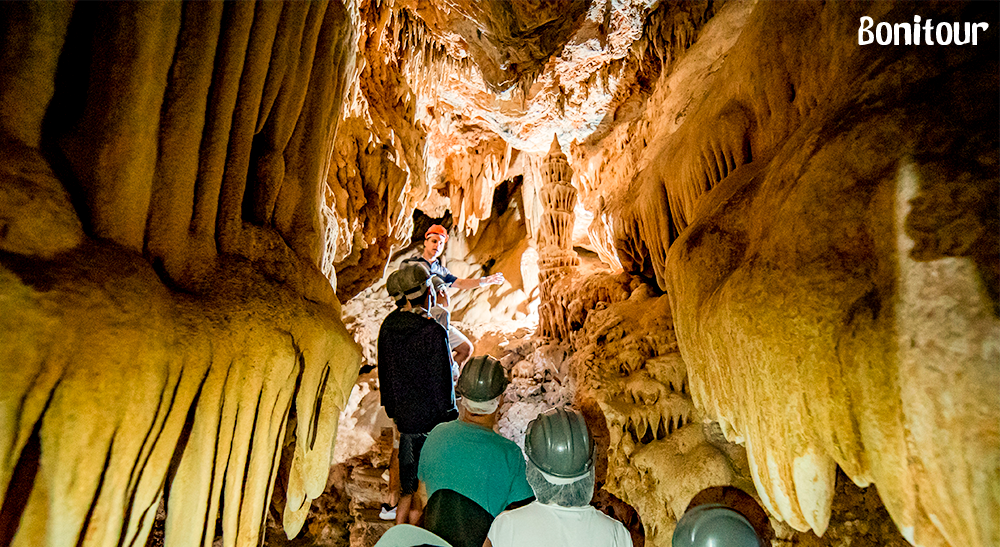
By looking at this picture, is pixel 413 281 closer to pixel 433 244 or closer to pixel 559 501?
pixel 559 501

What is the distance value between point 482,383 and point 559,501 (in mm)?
753

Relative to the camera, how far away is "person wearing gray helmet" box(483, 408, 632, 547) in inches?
53.1

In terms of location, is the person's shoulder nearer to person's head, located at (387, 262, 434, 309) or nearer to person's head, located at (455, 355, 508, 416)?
person's head, located at (455, 355, 508, 416)

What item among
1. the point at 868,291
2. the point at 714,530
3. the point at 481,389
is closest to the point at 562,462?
the point at 714,530

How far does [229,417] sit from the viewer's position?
4.95ft

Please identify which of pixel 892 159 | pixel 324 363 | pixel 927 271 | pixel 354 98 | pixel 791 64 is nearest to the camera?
pixel 927 271

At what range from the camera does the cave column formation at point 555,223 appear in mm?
6457

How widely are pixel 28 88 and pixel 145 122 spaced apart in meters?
0.28

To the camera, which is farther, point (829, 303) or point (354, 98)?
point (354, 98)

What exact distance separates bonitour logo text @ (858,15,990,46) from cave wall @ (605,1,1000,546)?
3 centimetres

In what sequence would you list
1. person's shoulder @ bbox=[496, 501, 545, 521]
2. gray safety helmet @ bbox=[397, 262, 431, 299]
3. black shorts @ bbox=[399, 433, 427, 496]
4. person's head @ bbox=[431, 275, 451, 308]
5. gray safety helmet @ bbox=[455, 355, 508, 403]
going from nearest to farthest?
person's shoulder @ bbox=[496, 501, 545, 521] < gray safety helmet @ bbox=[455, 355, 508, 403] < black shorts @ bbox=[399, 433, 427, 496] < gray safety helmet @ bbox=[397, 262, 431, 299] < person's head @ bbox=[431, 275, 451, 308]

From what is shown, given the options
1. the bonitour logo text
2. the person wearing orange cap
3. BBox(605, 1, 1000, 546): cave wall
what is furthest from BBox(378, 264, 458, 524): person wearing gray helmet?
Result: the bonitour logo text

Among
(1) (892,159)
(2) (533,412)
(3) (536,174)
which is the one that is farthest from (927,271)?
(3) (536,174)

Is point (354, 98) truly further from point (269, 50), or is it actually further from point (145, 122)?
point (145, 122)
